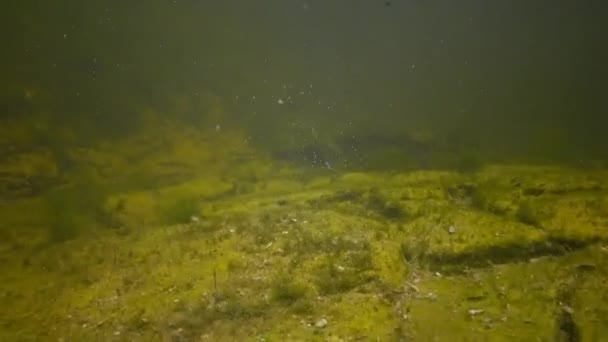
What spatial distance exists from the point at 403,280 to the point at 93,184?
11638 mm

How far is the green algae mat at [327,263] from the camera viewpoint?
6301 millimetres

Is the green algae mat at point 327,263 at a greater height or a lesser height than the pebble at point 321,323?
greater

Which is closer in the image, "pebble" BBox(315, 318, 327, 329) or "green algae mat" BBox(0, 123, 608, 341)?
"pebble" BBox(315, 318, 327, 329)

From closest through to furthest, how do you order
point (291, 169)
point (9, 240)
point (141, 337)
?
point (141, 337) < point (9, 240) < point (291, 169)

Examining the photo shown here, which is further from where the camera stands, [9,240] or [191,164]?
[191,164]

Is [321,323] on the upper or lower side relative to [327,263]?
lower

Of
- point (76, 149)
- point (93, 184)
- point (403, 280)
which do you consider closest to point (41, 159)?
point (76, 149)

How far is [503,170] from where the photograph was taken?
41.2 ft

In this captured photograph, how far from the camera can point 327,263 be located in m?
7.84

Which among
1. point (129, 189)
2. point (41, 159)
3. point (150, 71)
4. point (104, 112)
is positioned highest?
point (150, 71)

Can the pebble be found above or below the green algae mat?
below

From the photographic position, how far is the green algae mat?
630 centimetres

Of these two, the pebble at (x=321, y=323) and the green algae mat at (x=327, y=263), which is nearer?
the pebble at (x=321, y=323)

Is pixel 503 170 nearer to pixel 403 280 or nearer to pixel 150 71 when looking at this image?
pixel 403 280
